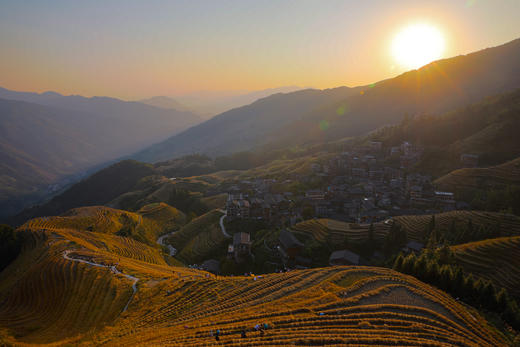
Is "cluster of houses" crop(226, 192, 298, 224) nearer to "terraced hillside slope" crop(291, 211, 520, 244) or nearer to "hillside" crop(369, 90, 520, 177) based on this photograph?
"terraced hillside slope" crop(291, 211, 520, 244)

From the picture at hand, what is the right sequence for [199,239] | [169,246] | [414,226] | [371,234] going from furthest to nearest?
[169,246], [199,239], [414,226], [371,234]

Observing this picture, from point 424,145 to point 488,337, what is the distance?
7751 cm

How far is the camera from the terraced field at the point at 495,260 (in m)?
26.7

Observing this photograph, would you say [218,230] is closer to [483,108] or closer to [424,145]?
[424,145]

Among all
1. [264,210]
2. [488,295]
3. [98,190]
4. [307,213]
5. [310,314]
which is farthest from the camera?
[98,190]

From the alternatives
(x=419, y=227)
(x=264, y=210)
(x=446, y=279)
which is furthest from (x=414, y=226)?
(x=264, y=210)

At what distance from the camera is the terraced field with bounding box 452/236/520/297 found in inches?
1053

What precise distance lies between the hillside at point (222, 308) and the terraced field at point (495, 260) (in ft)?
39.2

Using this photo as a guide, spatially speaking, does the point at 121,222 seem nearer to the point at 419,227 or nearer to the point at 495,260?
the point at 419,227

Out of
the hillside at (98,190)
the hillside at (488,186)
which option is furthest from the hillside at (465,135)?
the hillside at (98,190)

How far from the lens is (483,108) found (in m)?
87.6

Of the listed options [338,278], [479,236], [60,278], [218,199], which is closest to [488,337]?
[338,278]

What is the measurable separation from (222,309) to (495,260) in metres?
29.4

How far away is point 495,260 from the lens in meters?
28.6
